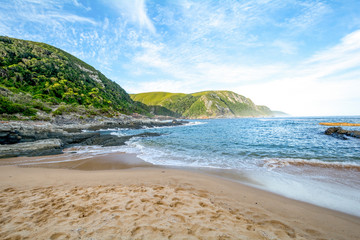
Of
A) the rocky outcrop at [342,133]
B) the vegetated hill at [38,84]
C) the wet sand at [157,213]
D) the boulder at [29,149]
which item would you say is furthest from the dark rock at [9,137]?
the rocky outcrop at [342,133]

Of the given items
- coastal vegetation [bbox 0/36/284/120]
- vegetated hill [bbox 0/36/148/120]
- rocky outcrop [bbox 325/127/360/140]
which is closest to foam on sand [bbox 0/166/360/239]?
rocky outcrop [bbox 325/127/360/140]

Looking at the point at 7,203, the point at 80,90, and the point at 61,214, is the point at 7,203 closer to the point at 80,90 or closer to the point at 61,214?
the point at 61,214

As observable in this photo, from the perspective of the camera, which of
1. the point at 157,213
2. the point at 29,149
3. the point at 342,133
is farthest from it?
the point at 342,133

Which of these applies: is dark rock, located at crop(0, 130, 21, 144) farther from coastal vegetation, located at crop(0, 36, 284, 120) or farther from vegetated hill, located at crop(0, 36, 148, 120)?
vegetated hill, located at crop(0, 36, 148, 120)

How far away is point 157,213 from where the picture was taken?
3.41 meters

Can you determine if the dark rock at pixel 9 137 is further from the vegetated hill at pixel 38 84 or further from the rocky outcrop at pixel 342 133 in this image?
the rocky outcrop at pixel 342 133

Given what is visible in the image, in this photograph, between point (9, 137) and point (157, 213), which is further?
point (9, 137)

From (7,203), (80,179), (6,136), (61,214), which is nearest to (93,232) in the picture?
(61,214)

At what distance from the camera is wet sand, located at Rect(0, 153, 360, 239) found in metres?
2.72

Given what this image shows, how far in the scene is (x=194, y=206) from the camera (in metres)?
3.85

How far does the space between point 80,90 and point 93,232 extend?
71820mm

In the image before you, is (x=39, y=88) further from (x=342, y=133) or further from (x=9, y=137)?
(x=342, y=133)

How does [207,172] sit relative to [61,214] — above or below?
below

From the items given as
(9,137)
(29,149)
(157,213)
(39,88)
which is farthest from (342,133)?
(39,88)
